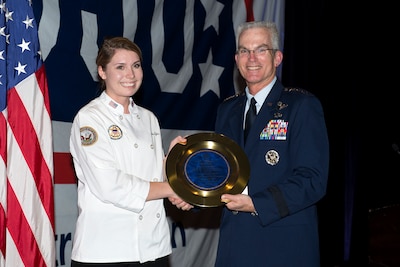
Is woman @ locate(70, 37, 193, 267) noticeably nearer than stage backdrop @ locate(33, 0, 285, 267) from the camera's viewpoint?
Yes

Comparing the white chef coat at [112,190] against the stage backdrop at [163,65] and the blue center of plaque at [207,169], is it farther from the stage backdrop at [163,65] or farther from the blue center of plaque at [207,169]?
the stage backdrop at [163,65]

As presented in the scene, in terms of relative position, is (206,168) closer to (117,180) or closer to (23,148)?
(117,180)

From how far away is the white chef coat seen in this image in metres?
2.46

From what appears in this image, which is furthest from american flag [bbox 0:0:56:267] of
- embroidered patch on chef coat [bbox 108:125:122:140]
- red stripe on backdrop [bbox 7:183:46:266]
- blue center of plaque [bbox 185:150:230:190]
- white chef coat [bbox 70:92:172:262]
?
blue center of plaque [bbox 185:150:230:190]

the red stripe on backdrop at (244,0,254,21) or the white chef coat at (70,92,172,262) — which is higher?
the red stripe on backdrop at (244,0,254,21)

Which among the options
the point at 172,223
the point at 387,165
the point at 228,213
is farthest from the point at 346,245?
the point at 228,213

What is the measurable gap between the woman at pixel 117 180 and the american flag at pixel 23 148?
15.5 inches

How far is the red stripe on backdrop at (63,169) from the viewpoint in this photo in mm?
3428

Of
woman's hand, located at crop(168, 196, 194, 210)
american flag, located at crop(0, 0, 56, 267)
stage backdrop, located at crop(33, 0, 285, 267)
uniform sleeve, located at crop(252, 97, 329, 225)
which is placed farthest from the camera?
stage backdrop, located at crop(33, 0, 285, 267)

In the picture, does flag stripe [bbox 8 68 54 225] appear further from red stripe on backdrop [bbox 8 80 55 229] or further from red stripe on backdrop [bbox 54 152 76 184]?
red stripe on backdrop [bbox 54 152 76 184]

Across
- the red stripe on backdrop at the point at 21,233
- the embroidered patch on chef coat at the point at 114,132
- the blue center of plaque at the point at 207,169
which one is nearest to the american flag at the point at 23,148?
the red stripe on backdrop at the point at 21,233

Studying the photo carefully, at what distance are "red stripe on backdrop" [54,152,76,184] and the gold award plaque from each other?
1112 millimetres

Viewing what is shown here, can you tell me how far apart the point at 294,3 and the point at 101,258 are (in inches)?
138

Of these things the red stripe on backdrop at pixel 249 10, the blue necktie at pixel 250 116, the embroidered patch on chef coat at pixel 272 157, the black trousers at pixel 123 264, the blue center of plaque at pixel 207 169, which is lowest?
the black trousers at pixel 123 264
